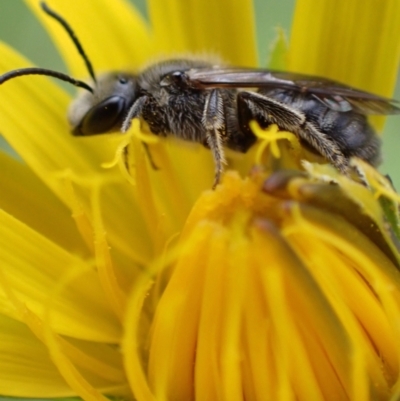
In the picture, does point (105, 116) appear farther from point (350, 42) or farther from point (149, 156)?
point (350, 42)

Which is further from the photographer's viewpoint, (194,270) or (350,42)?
(350,42)

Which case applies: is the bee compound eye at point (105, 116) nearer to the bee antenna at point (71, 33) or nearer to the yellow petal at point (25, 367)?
the bee antenna at point (71, 33)

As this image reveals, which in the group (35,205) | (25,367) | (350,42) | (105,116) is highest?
(350,42)

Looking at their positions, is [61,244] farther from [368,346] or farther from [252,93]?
[368,346]

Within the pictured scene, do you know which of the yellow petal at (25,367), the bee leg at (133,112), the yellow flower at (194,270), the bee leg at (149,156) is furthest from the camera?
the bee leg at (149,156)

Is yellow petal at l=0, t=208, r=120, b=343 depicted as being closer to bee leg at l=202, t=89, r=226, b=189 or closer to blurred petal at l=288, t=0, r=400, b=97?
bee leg at l=202, t=89, r=226, b=189

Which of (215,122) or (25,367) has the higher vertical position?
(215,122)

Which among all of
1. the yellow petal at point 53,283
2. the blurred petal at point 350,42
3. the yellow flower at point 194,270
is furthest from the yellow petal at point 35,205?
the blurred petal at point 350,42

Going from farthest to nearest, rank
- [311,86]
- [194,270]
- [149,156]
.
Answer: [149,156] < [311,86] < [194,270]

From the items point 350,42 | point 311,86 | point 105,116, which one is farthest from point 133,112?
point 350,42
